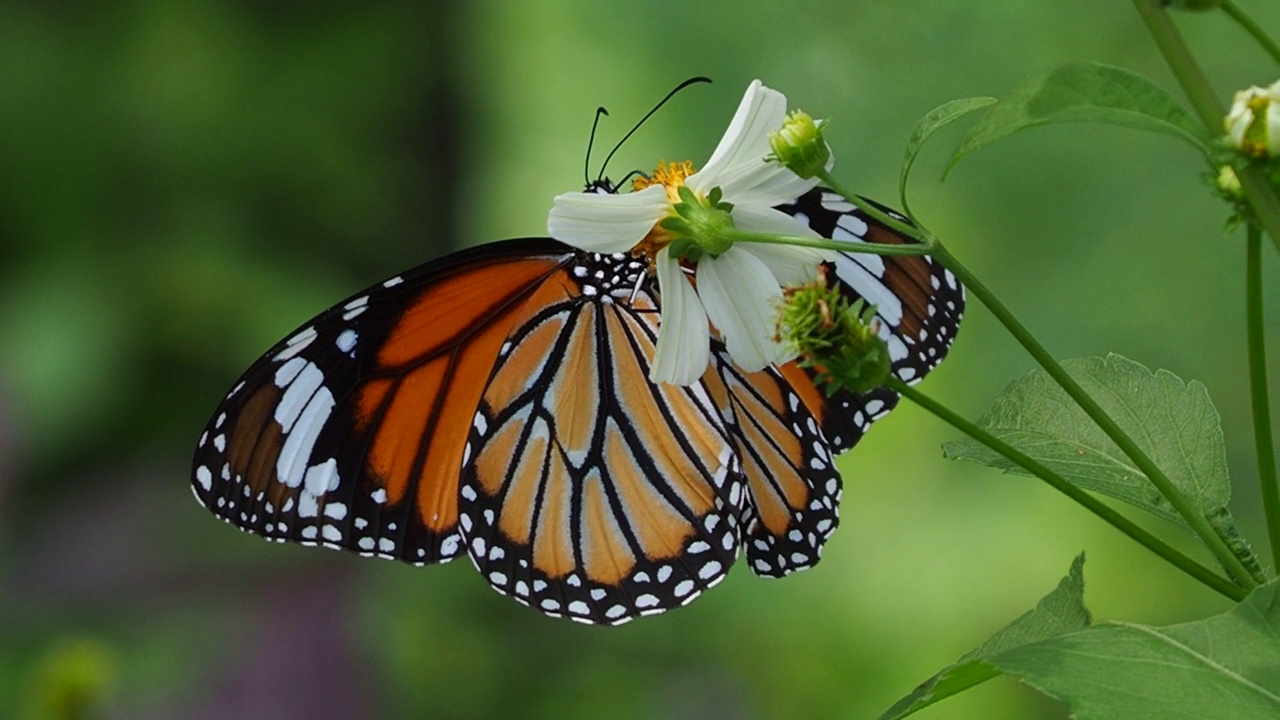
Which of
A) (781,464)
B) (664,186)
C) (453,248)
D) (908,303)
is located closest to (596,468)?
(781,464)

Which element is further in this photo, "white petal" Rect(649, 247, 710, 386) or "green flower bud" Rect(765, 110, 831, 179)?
"white petal" Rect(649, 247, 710, 386)

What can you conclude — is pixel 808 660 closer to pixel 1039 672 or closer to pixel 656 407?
pixel 656 407

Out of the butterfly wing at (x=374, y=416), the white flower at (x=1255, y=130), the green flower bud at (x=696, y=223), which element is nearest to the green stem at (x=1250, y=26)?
the white flower at (x=1255, y=130)

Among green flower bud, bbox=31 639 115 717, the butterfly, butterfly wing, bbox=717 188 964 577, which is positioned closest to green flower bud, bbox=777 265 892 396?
butterfly wing, bbox=717 188 964 577

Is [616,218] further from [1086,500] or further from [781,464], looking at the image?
[781,464]

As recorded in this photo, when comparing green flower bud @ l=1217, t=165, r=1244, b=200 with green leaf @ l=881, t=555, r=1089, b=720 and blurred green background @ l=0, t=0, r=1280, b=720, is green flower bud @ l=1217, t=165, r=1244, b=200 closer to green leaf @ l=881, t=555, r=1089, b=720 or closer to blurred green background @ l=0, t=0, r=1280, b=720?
green leaf @ l=881, t=555, r=1089, b=720

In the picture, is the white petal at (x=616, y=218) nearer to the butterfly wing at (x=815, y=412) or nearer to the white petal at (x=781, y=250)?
the white petal at (x=781, y=250)
